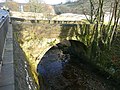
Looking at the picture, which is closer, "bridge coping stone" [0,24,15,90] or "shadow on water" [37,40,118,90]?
"bridge coping stone" [0,24,15,90]

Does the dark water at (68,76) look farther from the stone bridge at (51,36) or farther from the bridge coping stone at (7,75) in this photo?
the bridge coping stone at (7,75)

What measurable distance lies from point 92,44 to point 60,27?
4.64 metres

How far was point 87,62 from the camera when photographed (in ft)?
65.7

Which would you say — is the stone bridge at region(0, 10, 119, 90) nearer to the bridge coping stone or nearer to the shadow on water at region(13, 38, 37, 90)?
the shadow on water at region(13, 38, 37, 90)

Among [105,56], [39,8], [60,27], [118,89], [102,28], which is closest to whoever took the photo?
[118,89]

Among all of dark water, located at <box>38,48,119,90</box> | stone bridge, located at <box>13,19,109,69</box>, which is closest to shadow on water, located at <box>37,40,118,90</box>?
dark water, located at <box>38,48,119,90</box>

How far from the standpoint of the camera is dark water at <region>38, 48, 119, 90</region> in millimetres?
15523

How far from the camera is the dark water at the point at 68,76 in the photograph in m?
15.5

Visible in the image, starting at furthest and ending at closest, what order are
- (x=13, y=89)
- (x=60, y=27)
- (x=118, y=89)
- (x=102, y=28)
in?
1. (x=102, y=28)
2. (x=60, y=27)
3. (x=118, y=89)
4. (x=13, y=89)

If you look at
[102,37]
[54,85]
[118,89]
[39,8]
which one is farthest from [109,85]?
[39,8]

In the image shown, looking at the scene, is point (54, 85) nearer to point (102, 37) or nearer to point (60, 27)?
point (60, 27)

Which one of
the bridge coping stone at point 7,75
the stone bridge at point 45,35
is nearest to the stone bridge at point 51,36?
the stone bridge at point 45,35

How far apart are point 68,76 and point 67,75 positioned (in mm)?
297

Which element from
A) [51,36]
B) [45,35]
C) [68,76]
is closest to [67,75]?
[68,76]
